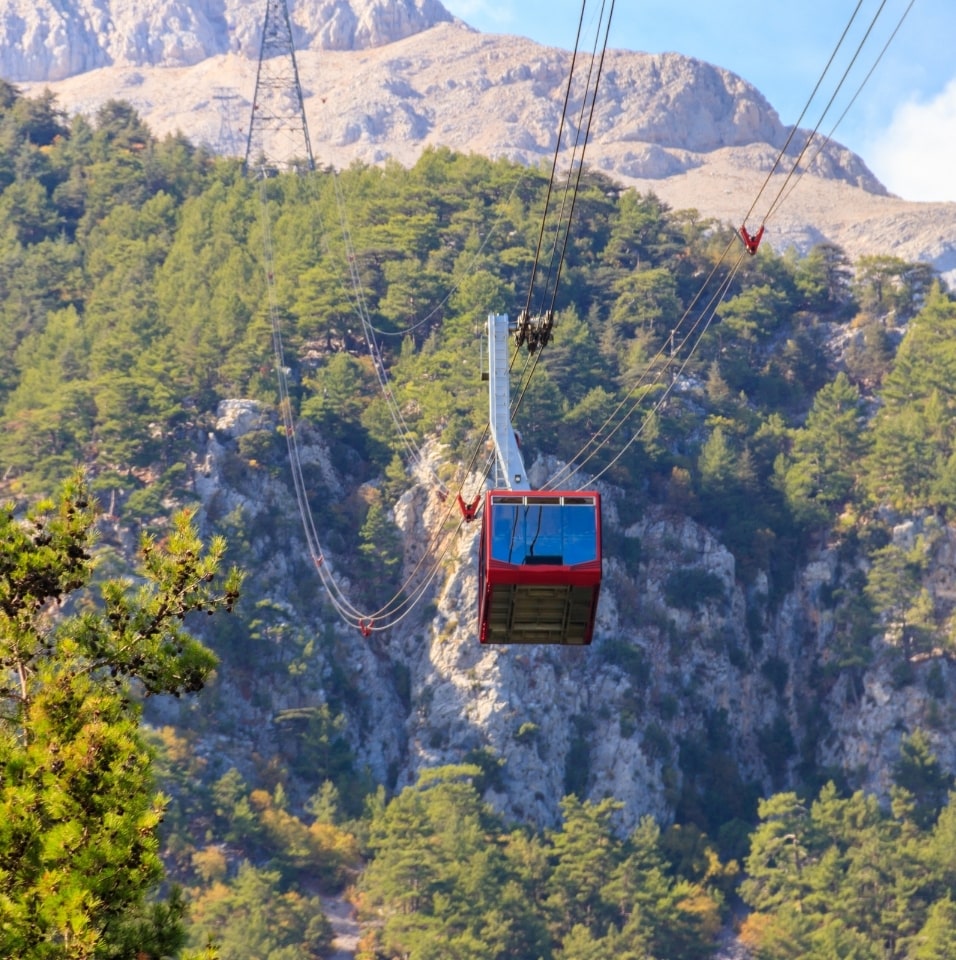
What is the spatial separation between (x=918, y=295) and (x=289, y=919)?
2167 inches

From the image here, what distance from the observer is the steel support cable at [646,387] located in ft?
292

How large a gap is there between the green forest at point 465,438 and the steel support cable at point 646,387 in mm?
454

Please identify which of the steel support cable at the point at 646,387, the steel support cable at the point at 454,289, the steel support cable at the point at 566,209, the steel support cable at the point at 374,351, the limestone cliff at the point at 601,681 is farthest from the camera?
the steel support cable at the point at 454,289

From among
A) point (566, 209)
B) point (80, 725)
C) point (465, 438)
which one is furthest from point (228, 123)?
point (80, 725)

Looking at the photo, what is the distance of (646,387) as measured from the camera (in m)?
95.0

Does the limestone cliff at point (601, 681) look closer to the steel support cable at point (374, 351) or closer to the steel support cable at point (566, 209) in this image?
the steel support cable at point (374, 351)

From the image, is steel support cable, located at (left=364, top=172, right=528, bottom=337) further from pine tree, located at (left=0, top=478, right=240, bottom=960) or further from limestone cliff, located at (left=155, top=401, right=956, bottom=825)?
pine tree, located at (left=0, top=478, right=240, bottom=960)

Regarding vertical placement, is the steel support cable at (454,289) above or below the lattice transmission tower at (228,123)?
below

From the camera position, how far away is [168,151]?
381ft

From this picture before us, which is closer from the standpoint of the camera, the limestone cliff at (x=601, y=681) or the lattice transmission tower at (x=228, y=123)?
the limestone cliff at (x=601, y=681)

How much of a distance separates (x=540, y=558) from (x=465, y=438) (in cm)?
5801

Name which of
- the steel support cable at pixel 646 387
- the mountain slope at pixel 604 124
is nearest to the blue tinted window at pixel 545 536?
the steel support cable at pixel 646 387

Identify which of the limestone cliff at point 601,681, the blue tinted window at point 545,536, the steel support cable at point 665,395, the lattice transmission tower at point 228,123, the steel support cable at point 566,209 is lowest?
the limestone cliff at point 601,681

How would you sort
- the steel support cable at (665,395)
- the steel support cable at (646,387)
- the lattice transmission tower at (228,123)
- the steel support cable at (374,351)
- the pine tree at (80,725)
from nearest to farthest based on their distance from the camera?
the pine tree at (80,725)
the steel support cable at (646,387)
the steel support cable at (374,351)
the steel support cable at (665,395)
the lattice transmission tower at (228,123)
